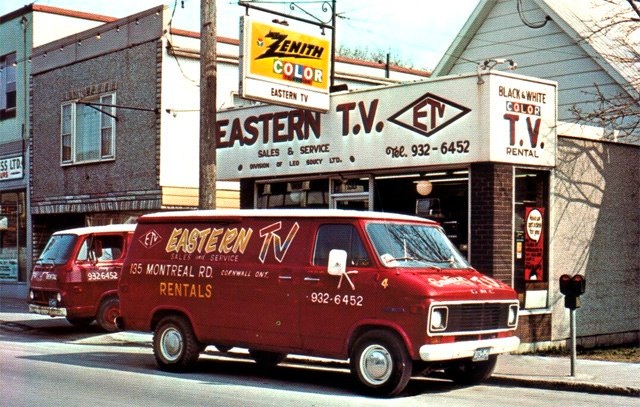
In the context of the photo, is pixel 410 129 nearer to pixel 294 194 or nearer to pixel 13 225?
pixel 294 194

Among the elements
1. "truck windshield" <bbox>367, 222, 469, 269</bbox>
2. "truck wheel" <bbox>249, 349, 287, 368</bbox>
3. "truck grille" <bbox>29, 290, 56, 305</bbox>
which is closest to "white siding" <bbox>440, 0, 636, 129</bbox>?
"truck windshield" <bbox>367, 222, 469, 269</bbox>

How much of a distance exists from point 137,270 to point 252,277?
2121 mm

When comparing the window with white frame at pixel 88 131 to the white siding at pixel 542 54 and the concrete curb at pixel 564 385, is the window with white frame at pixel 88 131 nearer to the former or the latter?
A: the white siding at pixel 542 54

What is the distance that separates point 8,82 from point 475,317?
906 inches

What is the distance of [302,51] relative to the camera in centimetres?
1641

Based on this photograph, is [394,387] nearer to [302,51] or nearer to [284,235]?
[284,235]

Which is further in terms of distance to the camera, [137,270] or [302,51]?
[302,51]

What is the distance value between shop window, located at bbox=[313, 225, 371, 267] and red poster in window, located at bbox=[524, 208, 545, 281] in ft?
15.5

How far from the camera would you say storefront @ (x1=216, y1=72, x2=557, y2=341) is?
586 inches

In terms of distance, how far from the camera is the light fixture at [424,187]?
52.9 ft

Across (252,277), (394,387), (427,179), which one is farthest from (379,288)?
(427,179)

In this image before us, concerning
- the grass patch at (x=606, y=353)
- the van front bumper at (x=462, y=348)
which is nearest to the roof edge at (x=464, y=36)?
the grass patch at (x=606, y=353)

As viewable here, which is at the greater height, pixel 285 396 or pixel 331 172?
pixel 331 172

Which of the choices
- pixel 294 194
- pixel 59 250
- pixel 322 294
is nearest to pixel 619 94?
pixel 294 194
